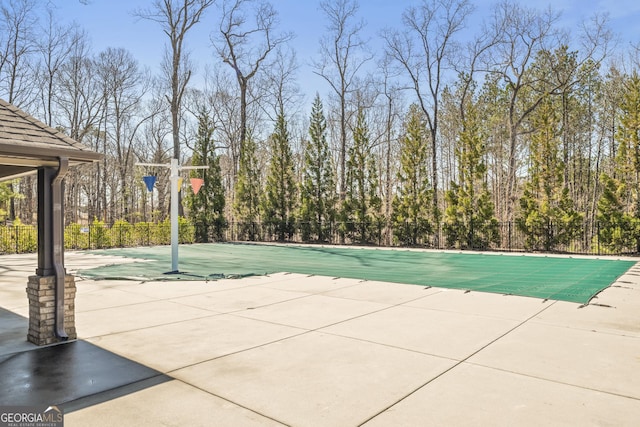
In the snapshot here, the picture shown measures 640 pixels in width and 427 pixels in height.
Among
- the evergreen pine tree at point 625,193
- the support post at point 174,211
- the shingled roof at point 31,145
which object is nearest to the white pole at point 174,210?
the support post at point 174,211

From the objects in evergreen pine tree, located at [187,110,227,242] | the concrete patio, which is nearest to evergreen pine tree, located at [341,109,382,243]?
evergreen pine tree, located at [187,110,227,242]

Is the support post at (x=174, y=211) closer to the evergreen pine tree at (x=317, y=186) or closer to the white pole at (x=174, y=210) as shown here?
the white pole at (x=174, y=210)

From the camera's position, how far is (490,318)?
229 inches

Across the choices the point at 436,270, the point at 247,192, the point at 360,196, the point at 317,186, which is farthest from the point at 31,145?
the point at 247,192

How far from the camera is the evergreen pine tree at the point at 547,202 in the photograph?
1541cm

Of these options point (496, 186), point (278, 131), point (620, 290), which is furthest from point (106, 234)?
point (496, 186)

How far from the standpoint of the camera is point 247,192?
961 inches

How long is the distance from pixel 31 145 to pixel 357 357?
4050 millimetres

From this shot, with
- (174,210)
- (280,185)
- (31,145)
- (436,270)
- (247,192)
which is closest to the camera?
(31,145)

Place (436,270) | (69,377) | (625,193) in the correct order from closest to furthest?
(69,377) → (436,270) → (625,193)

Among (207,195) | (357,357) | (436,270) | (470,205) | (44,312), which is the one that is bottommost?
(357,357)

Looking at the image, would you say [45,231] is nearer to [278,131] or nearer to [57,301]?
[57,301]

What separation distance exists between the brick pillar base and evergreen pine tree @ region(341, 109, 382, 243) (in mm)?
16191

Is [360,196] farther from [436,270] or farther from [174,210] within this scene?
[174,210]
